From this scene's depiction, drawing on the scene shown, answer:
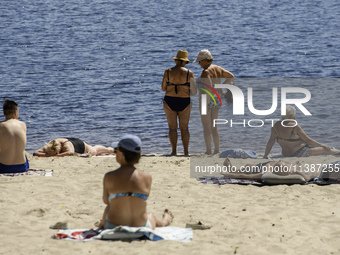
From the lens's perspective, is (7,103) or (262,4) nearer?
(7,103)

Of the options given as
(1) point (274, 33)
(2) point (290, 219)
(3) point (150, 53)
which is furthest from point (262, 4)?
(2) point (290, 219)

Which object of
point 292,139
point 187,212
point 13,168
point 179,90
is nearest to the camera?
point 187,212

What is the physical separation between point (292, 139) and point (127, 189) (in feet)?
13.5

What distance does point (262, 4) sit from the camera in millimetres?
52844

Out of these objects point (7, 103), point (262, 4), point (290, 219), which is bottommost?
point (290, 219)

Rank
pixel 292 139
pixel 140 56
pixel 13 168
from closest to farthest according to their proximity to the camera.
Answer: pixel 13 168 < pixel 292 139 < pixel 140 56

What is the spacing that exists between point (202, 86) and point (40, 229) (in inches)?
188

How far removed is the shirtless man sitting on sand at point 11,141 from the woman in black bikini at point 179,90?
2.87m

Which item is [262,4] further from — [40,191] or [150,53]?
[40,191]

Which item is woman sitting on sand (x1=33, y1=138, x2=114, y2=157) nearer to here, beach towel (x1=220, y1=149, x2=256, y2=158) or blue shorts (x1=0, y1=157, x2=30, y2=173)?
blue shorts (x1=0, y1=157, x2=30, y2=173)

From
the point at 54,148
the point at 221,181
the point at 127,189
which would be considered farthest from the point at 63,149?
the point at 127,189

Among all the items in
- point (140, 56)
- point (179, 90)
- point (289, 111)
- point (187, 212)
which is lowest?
point (187, 212)

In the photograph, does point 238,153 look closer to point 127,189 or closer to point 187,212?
point 187,212

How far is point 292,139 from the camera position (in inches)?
362
